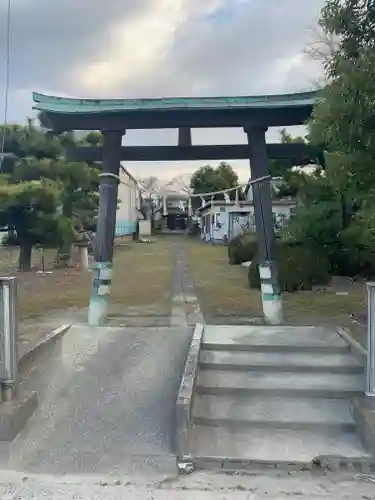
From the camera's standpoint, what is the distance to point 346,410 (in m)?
4.45

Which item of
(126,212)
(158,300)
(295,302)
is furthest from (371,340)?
(126,212)

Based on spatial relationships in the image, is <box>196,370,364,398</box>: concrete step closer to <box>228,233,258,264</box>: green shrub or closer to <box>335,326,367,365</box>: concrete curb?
<box>335,326,367,365</box>: concrete curb

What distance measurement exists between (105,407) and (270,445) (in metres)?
1.44

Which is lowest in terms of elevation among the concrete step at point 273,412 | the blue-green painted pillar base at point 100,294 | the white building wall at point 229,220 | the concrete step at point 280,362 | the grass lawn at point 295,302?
the concrete step at point 273,412

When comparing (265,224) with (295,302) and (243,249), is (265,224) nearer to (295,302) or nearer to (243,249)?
(295,302)

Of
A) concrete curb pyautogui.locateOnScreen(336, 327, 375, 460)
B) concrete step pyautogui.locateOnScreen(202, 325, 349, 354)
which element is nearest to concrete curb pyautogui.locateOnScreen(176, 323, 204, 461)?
concrete step pyautogui.locateOnScreen(202, 325, 349, 354)

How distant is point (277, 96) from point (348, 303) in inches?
152

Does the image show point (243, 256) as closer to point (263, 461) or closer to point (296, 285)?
point (296, 285)

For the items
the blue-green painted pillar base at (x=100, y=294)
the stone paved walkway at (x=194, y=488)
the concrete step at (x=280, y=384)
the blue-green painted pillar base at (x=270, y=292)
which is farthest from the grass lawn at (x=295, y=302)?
the stone paved walkway at (x=194, y=488)

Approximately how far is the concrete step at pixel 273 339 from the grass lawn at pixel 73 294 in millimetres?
2051

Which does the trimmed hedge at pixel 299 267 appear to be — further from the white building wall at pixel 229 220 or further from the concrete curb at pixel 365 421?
the white building wall at pixel 229 220

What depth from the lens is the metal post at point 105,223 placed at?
280 inches

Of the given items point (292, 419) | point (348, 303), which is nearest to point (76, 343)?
point (292, 419)

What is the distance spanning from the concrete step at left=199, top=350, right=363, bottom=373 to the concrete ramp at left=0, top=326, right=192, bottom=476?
35 centimetres
